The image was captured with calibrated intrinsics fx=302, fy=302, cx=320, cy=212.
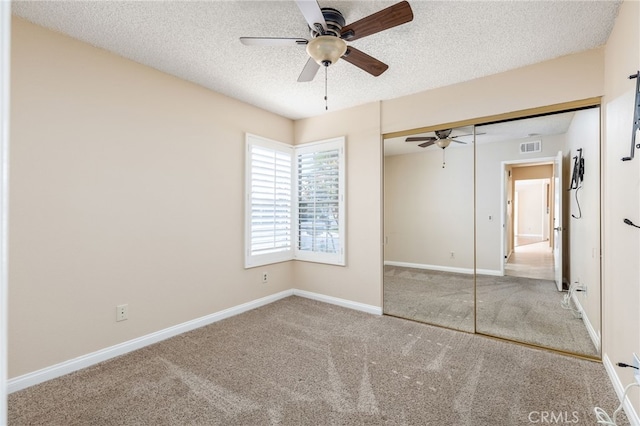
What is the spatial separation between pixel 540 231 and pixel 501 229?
1.20 feet

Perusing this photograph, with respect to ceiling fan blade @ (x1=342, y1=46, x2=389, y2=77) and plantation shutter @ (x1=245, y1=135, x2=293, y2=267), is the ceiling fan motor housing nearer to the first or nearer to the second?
ceiling fan blade @ (x1=342, y1=46, x2=389, y2=77)

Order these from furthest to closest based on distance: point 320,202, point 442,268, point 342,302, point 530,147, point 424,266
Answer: point 320,202 < point 342,302 < point 424,266 < point 442,268 < point 530,147

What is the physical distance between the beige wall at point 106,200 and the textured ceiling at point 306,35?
0.28m

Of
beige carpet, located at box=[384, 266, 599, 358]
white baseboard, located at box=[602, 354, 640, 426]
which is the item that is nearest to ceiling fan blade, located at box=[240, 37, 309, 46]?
beige carpet, located at box=[384, 266, 599, 358]

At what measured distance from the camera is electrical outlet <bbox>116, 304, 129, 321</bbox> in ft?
8.67

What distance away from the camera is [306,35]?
237 cm

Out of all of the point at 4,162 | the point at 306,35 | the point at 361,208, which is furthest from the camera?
the point at 361,208

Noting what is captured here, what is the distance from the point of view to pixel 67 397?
6.77 ft

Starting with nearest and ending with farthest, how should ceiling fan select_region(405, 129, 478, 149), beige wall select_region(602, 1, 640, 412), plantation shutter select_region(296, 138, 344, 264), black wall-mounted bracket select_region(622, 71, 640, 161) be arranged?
black wall-mounted bracket select_region(622, 71, 640, 161) → beige wall select_region(602, 1, 640, 412) → ceiling fan select_region(405, 129, 478, 149) → plantation shutter select_region(296, 138, 344, 264)

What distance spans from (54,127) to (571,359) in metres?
4.56

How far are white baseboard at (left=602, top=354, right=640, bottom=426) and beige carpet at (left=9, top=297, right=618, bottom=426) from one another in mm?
51

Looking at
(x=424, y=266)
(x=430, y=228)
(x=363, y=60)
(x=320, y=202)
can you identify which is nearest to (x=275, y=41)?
(x=363, y=60)

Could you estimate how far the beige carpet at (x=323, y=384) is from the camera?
6.16 feet

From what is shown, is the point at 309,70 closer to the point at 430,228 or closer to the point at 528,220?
the point at 430,228
